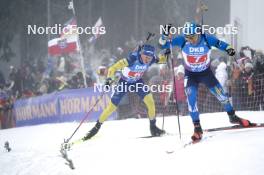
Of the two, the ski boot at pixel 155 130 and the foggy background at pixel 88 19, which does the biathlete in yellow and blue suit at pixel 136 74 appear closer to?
the ski boot at pixel 155 130

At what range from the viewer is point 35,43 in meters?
18.4

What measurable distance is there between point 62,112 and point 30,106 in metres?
1.34

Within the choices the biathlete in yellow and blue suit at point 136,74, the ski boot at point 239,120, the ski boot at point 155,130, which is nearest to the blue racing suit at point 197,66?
the ski boot at point 239,120

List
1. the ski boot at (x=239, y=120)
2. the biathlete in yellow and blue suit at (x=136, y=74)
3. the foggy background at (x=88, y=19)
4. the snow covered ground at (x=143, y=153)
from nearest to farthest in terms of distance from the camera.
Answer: the snow covered ground at (x=143, y=153) < the ski boot at (x=239, y=120) < the biathlete in yellow and blue suit at (x=136, y=74) < the foggy background at (x=88, y=19)

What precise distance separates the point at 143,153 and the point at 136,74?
184cm

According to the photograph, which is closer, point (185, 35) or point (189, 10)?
point (185, 35)

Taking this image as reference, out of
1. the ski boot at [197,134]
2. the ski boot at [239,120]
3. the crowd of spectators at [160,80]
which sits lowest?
the ski boot at [197,134]

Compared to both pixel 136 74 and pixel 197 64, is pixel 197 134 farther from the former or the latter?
pixel 136 74

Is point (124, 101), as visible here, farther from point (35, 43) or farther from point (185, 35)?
point (35, 43)

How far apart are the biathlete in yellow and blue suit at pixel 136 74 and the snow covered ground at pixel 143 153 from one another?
0.53 m

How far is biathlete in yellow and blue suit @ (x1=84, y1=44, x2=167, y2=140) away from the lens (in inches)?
326

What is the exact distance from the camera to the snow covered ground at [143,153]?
18.9 feet

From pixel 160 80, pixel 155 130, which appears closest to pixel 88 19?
pixel 160 80

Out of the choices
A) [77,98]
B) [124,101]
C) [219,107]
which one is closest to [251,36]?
[219,107]
